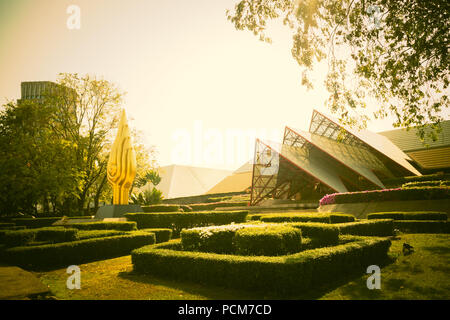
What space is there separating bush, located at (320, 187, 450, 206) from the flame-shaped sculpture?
1581 centimetres

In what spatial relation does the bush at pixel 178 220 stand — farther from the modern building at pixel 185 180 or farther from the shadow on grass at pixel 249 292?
the modern building at pixel 185 180

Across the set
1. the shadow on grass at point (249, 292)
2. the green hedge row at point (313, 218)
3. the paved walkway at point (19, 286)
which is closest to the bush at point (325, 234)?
the shadow on grass at point (249, 292)

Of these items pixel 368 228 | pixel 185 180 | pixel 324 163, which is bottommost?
pixel 368 228

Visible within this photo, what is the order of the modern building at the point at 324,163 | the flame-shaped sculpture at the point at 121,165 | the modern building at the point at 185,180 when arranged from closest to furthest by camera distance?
the flame-shaped sculpture at the point at 121,165 → the modern building at the point at 324,163 → the modern building at the point at 185,180

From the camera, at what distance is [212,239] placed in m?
8.78

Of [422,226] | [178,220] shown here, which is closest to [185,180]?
[178,220]

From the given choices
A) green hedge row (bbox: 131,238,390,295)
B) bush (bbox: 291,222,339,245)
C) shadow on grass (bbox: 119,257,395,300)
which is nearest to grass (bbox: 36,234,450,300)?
shadow on grass (bbox: 119,257,395,300)

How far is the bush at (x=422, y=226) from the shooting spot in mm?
12352

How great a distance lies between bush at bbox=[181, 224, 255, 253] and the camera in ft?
28.8

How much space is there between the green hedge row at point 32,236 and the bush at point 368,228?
33.7 feet

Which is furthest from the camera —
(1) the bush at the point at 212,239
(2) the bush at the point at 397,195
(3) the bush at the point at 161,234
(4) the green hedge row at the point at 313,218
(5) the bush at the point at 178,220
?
(5) the bush at the point at 178,220

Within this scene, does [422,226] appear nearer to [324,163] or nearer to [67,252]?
Answer: [67,252]

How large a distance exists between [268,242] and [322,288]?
5.45 feet
